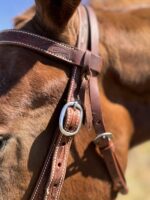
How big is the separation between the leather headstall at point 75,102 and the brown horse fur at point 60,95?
0.10ft

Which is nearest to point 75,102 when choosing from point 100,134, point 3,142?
point 100,134

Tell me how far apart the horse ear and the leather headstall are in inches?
3.2

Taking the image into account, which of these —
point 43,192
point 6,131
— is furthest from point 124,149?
point 6,131

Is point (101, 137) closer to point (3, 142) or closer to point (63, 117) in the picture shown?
point (63, 117)

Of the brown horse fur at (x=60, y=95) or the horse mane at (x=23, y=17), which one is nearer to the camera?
the brown horse fur at (x=60, y=95)

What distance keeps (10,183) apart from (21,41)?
55 centimetres

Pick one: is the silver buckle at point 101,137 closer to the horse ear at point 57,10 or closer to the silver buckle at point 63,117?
the silver buckle at point 63,117

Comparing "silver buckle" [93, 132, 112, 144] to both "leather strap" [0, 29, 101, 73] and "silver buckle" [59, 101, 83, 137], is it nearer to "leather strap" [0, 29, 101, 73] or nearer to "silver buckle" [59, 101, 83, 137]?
"silver buckle" [59, 101, 83, 137]

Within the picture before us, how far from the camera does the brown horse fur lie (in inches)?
69.2

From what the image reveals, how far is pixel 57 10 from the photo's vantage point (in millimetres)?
1760

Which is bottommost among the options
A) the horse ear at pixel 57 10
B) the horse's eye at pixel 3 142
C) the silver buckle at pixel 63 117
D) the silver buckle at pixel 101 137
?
the silver buckle at pixel 101 137

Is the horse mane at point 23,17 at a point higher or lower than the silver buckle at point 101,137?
higher

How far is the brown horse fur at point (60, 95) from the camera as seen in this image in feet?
5.77

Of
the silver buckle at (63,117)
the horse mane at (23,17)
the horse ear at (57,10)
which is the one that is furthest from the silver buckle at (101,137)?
the horse mane at (23,17)
